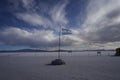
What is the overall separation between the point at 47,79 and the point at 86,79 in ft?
14.1

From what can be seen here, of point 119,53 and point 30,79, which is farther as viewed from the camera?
point 119,53

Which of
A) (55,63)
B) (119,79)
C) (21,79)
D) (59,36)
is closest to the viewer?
(119,79)

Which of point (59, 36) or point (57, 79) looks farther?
point (59, 36)

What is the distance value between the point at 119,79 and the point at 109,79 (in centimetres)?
103

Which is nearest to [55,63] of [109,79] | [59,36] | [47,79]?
[59,36]

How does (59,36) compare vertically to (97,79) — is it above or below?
above

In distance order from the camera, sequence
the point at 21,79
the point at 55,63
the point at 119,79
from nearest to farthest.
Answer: the point at 119,79 < the point at 21,79 < the point at 55,63

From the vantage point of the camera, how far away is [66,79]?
1347 centimetres

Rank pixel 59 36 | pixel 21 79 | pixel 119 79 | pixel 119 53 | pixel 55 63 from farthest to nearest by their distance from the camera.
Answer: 1. pixel 119 53
2. pixel 59 36
3. pixel 55 63
4. pixel 21 79
5. pixel 119 79

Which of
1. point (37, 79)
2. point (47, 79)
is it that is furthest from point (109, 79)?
point (37, 79)

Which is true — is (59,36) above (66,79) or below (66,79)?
above

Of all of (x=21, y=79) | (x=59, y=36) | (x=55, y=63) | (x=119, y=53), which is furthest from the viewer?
(x=119, y=53)

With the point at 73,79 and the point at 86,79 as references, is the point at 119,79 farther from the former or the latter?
the point at 73,79

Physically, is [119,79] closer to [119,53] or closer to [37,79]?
[37,79]
